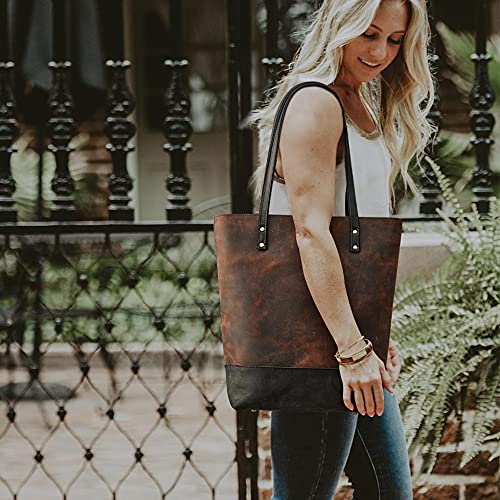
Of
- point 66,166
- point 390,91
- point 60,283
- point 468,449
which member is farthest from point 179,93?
point 60,283

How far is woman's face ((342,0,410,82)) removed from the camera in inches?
75.4

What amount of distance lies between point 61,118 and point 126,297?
1181mm

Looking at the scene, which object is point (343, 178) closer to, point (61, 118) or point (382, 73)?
point (382, 73)

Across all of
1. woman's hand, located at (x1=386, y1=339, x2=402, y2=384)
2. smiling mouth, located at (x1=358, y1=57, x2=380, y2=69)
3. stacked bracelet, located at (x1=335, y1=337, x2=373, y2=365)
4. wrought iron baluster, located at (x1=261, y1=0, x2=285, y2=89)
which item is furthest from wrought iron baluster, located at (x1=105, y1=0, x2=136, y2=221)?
stacked bracelet, located at (x1=335, y1=337, x2=373, y2=365)

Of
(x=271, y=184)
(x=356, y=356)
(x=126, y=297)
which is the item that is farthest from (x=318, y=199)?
(x=126, y=297)

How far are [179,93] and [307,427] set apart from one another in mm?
1494

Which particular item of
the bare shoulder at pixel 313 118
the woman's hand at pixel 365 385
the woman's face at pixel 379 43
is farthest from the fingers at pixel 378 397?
the woman's face at pixel 379 43

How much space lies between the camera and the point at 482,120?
3.27 metres

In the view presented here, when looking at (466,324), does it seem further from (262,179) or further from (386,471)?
(262,179)

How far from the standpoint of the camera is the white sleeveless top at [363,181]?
1.92 metres

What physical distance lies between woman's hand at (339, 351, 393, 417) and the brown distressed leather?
0.04m

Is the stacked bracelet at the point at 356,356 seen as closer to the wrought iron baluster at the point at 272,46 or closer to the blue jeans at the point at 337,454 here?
the blue jeans at the point at 337,454

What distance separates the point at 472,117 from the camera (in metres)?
3.27

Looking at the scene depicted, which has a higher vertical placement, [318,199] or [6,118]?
[6,118]
